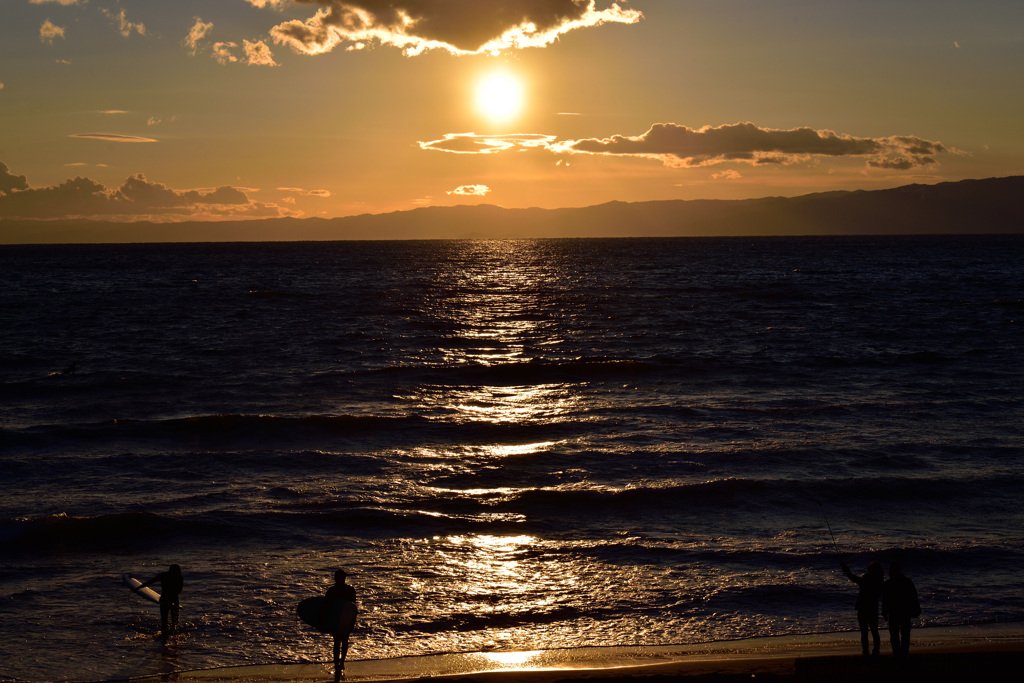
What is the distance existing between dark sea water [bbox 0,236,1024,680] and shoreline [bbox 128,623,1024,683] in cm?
45

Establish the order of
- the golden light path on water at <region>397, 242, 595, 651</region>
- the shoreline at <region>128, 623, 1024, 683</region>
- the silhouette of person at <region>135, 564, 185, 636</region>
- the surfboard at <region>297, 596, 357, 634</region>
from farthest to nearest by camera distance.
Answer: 1. the golden light path on water at <region>397, 242, 595, 651</region>
2. the silhouette of person at <region>135, 564, 185, 636</region>
3. the surfboard at <region>297, 596, 357, 634</region>
4. the shoreline at <region>128, 623, 1024, 683</region>

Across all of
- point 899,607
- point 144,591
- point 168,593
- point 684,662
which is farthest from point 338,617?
point 899,607

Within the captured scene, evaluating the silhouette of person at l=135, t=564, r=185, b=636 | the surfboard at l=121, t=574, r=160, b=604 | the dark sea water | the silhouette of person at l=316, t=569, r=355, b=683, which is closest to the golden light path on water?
the dark sea water

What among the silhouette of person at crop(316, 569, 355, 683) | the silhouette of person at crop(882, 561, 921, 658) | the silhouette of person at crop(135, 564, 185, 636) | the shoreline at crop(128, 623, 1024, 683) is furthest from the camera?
the silhouette of person at crop(135, 564, 185, 636)

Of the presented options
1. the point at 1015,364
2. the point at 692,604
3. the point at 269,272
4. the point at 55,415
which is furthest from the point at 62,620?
the point at 269,272

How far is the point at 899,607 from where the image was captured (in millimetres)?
12039

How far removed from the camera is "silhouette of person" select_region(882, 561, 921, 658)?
11.9 m

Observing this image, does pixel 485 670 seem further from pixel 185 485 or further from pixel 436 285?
pixel 436 285

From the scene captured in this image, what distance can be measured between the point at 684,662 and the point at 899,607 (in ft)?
10.7

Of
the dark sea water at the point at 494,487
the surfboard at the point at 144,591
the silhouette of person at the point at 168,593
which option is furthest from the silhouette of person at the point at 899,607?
the surfboard at the point at 144,591

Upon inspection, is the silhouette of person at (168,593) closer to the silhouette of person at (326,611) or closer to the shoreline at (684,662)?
the shoreline at (684,662)

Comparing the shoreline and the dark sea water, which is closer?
A: the shoreline

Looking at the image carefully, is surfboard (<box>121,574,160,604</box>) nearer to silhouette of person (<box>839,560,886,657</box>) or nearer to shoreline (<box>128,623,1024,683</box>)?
shoreline (<box>128,623,1024,683</box>)

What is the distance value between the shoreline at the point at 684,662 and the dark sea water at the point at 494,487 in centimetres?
45
